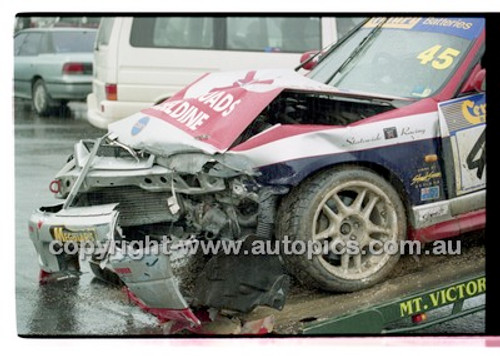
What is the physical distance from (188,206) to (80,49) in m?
1.18

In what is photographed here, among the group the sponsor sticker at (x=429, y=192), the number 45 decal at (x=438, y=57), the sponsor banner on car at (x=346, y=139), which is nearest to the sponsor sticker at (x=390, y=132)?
the sponsor banner on car at (x=346, y=139)

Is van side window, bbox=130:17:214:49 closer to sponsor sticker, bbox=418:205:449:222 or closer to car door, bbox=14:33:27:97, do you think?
car door, bbox=14:33:27:97

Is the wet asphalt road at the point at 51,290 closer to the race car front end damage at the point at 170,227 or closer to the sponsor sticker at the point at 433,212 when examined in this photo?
the race car front end damage at the point at 170,227

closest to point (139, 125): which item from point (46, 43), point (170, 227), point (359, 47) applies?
point (170, 227)

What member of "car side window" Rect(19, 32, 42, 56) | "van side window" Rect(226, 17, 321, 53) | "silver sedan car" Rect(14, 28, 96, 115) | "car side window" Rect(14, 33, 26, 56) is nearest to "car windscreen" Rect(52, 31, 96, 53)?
"silver sedan car" Rect(14, 28, 96, 115)

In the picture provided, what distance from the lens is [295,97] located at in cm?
412

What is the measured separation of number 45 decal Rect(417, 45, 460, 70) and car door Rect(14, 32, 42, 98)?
5.78ft

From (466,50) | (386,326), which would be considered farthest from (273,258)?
(466,50)

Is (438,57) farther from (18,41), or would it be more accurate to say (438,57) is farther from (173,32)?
(18,41)

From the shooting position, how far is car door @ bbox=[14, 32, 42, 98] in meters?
4.18

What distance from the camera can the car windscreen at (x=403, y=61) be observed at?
13.9 ft

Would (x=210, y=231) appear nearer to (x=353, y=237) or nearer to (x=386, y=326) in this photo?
(x=353, y=237)

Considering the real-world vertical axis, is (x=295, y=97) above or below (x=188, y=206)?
above

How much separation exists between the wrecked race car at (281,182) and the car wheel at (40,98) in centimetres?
30
